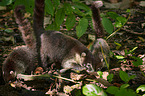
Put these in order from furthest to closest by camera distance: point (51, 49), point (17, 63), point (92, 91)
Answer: point (51, 49), point (17, 63), point (92, 91)

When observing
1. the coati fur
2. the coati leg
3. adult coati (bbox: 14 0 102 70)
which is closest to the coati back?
adult coati (bbox: 14 0 102 70)

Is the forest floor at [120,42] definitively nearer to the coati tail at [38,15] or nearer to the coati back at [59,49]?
the coati back at [59,49]

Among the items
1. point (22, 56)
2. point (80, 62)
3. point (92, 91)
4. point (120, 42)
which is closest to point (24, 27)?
point (22, 56)

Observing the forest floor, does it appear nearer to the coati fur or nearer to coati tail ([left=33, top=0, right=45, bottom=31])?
the coati fur

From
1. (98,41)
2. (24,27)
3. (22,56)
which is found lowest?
(22,56)

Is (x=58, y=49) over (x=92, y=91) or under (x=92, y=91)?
over

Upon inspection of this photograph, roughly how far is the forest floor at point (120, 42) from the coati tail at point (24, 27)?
0.56 m

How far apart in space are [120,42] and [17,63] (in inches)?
80.5

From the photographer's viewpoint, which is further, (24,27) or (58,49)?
(58,49)

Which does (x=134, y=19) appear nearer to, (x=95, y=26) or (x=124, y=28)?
(x=124, y=28)

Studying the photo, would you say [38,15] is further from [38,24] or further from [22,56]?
[22,56]

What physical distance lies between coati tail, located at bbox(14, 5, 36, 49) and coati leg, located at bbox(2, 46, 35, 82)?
4.7 inches

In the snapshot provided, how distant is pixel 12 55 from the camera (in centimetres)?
249

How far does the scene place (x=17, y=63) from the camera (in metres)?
2.51
